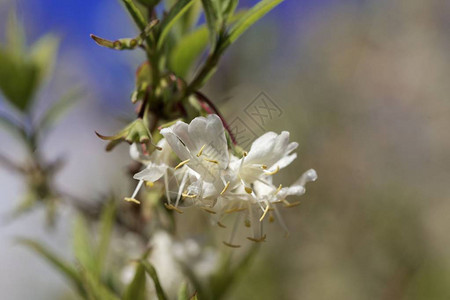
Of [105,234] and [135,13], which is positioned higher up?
[135,13]

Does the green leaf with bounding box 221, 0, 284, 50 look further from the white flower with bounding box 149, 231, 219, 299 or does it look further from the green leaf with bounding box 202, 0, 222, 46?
the white flower with bounding box 149, 231, 219, 299

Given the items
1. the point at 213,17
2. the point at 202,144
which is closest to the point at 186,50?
the point at 213,17

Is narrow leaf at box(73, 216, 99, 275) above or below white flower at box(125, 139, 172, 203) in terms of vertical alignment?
below

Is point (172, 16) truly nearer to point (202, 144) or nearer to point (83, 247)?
point (202, 144)

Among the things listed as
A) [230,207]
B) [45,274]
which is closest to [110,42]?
Answer: [230,207]

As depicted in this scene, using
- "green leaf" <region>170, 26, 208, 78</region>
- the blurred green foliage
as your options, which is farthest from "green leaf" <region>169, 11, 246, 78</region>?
the blurred green foliage

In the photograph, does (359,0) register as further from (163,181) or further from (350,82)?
(163,181)
